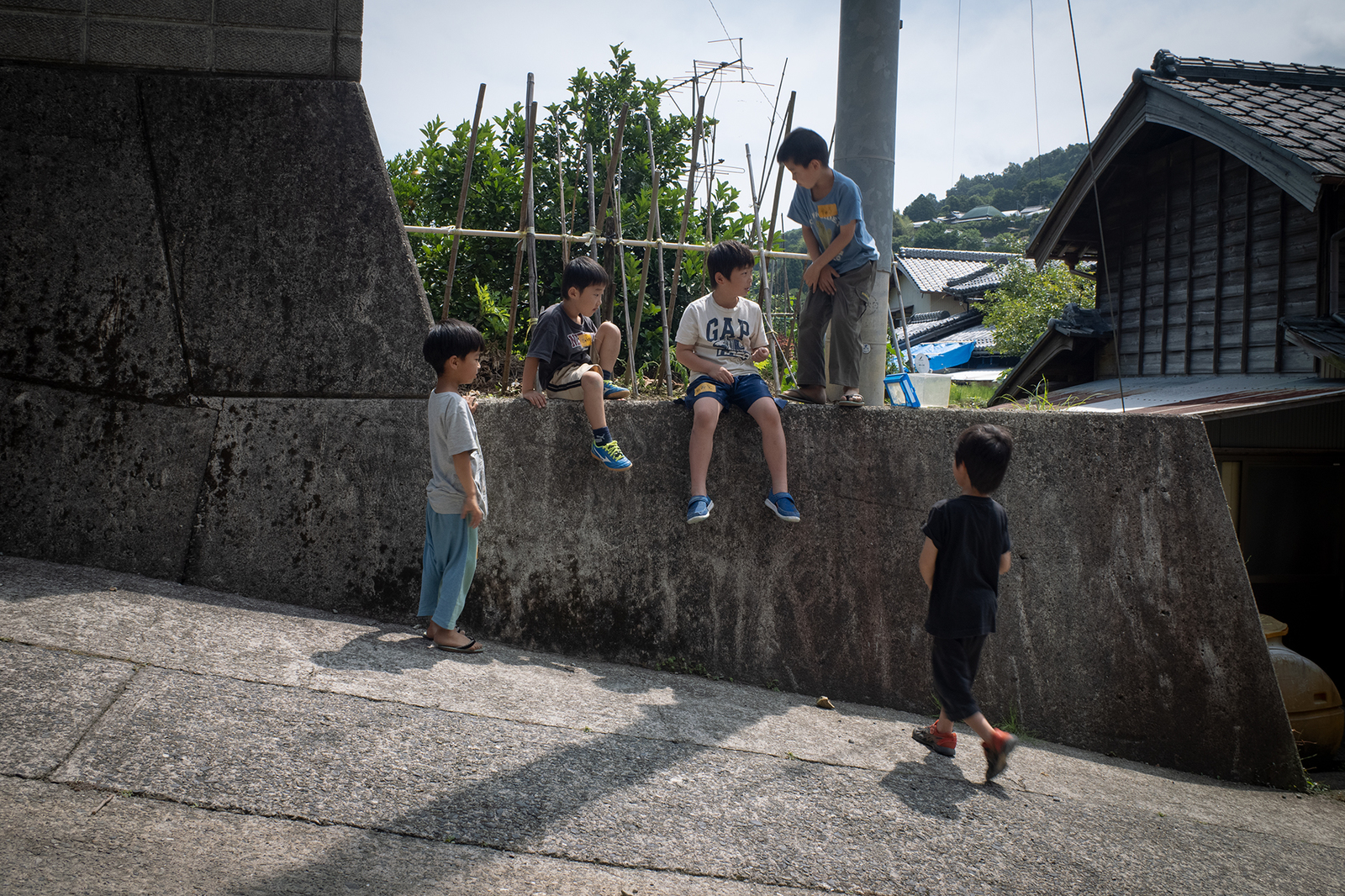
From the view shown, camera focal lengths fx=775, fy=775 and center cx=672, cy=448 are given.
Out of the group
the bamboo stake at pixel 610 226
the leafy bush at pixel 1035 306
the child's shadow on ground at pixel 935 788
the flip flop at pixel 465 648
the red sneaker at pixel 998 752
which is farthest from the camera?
the leafy bush at pixel 1035 306

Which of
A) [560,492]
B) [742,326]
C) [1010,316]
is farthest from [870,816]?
[1010,316]

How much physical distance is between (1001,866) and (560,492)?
2.28 meters

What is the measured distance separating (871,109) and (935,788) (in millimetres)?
3077

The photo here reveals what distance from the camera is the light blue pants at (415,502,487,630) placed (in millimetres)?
3180

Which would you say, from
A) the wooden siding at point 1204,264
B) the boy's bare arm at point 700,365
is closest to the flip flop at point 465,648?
the boy's bare arm at point 700,365

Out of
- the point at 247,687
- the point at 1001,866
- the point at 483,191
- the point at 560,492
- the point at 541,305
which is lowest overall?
the point at 1001,866

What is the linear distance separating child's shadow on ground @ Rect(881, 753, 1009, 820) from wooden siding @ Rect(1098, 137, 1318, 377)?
6.09 meters

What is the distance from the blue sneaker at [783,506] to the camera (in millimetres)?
3404

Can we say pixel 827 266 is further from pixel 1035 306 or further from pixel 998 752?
pixel 1035 306

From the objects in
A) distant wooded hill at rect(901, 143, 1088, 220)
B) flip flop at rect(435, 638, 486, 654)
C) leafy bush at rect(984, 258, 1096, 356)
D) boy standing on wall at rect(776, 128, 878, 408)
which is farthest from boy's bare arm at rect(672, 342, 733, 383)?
distant wooded hill at rect(901, 143, 1088, 220)

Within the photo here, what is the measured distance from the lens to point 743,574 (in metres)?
3.66

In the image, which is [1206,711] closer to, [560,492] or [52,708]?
[560,492]

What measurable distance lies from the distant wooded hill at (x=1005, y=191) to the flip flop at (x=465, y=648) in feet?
184

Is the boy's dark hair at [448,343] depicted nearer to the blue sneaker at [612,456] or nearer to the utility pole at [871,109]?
the blue sneaker at [612,456]
